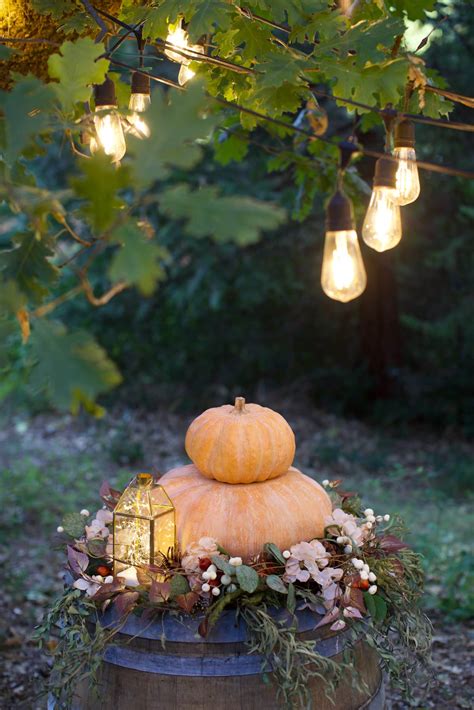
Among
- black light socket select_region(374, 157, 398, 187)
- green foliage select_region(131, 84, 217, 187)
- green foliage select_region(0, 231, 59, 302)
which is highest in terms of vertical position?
black light socket select_region(374, 157, 398, 187)

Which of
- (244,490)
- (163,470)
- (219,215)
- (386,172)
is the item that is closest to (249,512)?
(244,490)

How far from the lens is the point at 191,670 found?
212 cm

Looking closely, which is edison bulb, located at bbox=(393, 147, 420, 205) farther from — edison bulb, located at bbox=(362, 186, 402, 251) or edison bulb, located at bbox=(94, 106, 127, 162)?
edison bulb, located at bbox=(94, 106, 127, 162)

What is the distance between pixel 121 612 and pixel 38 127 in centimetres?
145

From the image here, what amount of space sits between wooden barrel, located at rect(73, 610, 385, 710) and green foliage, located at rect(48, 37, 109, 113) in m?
1.40

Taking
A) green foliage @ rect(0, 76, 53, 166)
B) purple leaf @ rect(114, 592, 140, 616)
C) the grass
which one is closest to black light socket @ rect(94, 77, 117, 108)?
green foliage @ rect(0, 76, 53, 166)

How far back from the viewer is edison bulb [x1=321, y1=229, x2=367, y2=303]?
6.79ft

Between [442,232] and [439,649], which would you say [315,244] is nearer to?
[442,232]

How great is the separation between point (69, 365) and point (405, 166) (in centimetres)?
160

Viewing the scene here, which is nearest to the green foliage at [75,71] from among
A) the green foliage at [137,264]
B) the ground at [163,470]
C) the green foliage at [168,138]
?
the green foliage at [168,138]

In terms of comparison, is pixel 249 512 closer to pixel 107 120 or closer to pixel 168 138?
pixel 107 120

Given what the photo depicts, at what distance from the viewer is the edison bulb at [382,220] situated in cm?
220

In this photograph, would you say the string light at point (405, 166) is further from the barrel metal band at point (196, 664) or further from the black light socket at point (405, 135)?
the barrel metal band at point (196, 664)

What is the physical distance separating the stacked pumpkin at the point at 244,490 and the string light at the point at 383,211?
2.36ft
